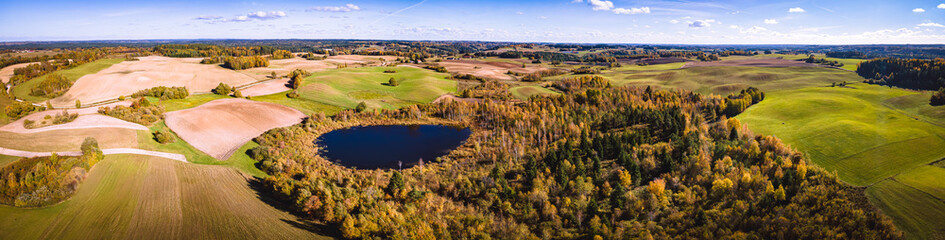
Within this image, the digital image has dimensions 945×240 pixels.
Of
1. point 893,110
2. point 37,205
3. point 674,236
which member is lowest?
point 674,236

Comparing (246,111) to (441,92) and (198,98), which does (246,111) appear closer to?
(198,98)

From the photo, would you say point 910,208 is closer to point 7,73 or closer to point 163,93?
point 163,93

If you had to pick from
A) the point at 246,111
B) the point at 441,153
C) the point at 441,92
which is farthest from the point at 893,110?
the point at 246,111

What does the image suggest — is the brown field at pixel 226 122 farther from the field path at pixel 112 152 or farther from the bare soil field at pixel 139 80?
the bare soil field at pixel 139 80

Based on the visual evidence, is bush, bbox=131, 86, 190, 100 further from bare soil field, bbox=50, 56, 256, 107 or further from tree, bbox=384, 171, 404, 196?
tree, bbox=384, 171, 404, 196

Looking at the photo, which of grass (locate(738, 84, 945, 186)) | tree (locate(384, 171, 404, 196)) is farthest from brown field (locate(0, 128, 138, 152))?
grass (locate(738, 84, 945, 186))
